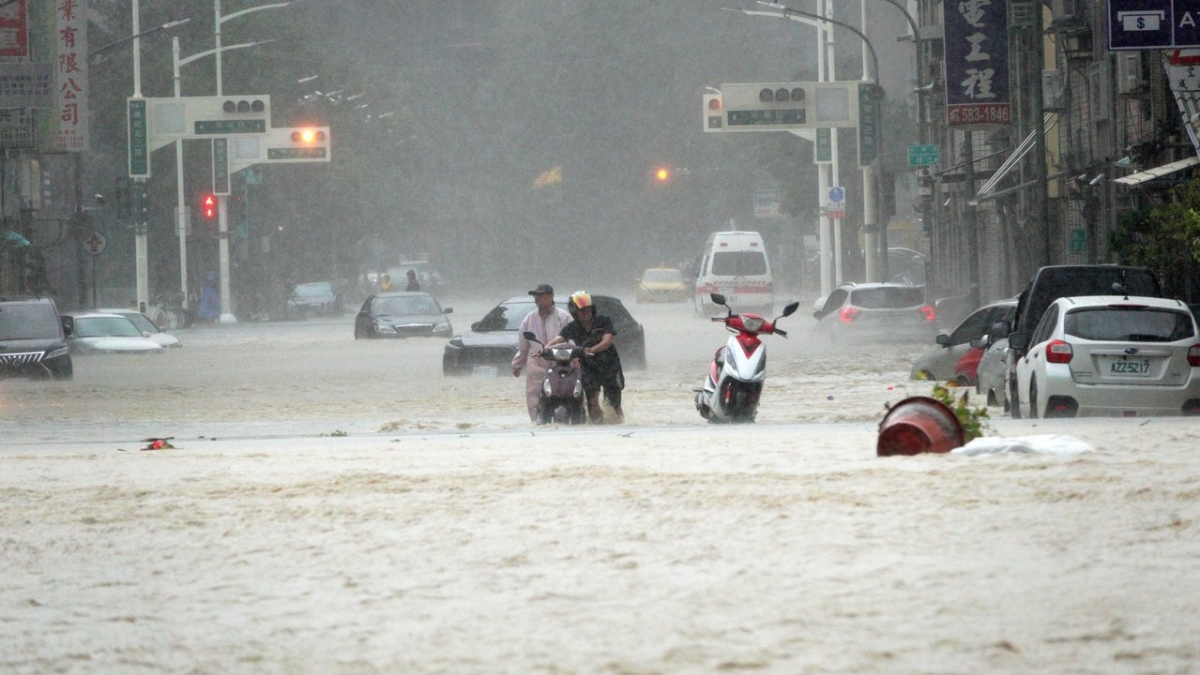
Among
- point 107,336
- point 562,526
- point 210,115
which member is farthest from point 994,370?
point 210,115

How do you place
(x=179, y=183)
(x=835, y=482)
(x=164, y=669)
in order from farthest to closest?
(x=179, y=183) < (x=835, y=482) < (x=164, y=669)

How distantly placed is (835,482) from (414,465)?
3626 millimetres

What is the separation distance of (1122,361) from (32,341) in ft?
61.9

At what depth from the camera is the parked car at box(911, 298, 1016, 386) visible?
24.6 m

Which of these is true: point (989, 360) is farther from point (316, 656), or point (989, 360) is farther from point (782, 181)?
point (782, 181)

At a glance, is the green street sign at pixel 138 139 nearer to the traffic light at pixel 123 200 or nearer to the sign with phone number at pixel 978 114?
the traffic light at pixel 123 200

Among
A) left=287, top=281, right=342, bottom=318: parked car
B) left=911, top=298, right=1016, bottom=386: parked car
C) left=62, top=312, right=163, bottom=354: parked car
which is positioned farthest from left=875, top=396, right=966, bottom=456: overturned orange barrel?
left=287, top=281, right=342, bottom=318: parked car

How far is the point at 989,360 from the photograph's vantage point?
2256 centimetres

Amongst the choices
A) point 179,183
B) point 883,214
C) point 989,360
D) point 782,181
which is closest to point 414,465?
point 989,360

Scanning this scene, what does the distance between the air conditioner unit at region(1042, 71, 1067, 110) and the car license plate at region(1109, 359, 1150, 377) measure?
25604 mm

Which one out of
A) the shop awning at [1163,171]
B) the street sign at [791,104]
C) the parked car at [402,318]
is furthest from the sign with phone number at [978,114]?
the street sign at [791,104]

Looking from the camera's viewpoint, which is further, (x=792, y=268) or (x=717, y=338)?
(x=792, y=268)

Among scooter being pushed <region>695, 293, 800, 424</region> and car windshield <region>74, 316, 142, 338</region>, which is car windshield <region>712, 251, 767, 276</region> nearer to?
car windshield <region>74, 316, 142, 338</region>

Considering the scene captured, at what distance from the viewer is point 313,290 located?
253 ft
